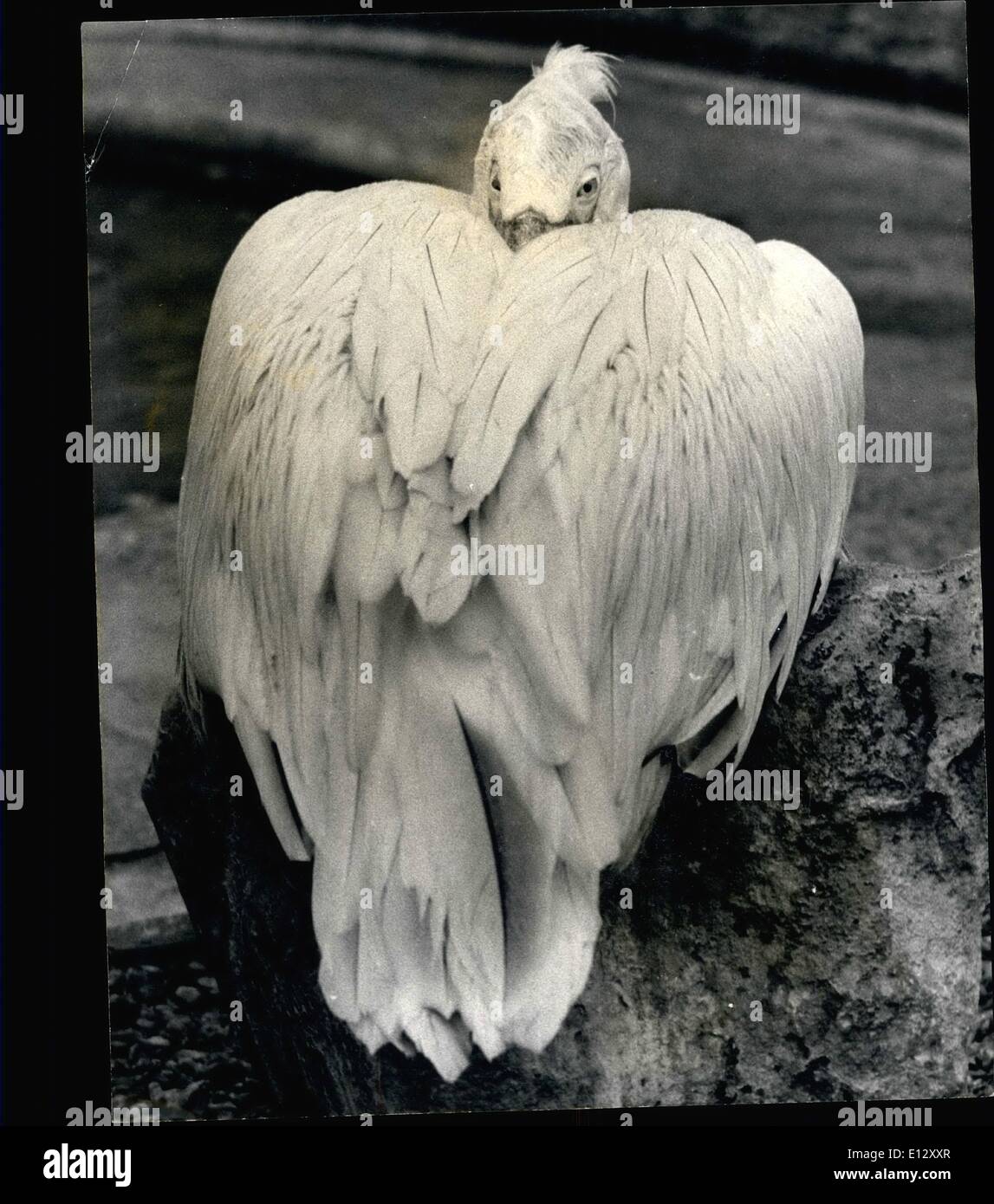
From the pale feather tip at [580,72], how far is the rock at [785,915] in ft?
3.22

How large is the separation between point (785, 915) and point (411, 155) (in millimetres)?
1568

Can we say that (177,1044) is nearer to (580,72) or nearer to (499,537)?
(499,537)

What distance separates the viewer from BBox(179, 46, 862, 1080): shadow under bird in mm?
2658

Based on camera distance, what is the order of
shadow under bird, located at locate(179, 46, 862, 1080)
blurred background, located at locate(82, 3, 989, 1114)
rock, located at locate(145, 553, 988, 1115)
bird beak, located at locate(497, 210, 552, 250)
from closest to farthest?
shadow under bird, located at locate(179, 46, 862, 1080)
bird beak, located at locate(497, 210, 552, 250)
rock, located at locate(145, 553, 988, 1115)
blurred background, located at locate(82, 3, 989, 1114)

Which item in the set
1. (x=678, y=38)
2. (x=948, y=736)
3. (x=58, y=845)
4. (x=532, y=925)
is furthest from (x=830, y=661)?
(x=58, y=845)

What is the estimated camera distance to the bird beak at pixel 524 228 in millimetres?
2770

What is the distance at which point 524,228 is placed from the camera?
9.11 feet

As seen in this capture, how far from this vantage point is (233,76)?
3047mm

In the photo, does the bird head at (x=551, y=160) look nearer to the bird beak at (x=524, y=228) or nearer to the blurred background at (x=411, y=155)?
the bird beak at (x=524, y=228)

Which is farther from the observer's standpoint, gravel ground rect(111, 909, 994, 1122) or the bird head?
gravel ground rect(111, 909, 994, 1122)

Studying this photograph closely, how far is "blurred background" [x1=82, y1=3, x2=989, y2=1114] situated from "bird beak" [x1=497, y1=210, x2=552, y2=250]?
1.11 feet

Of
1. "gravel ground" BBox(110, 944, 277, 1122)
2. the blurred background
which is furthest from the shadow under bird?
"gravel ground" BBox(110, 944, 277, 1122)

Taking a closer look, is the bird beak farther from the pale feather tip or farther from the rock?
the rock
